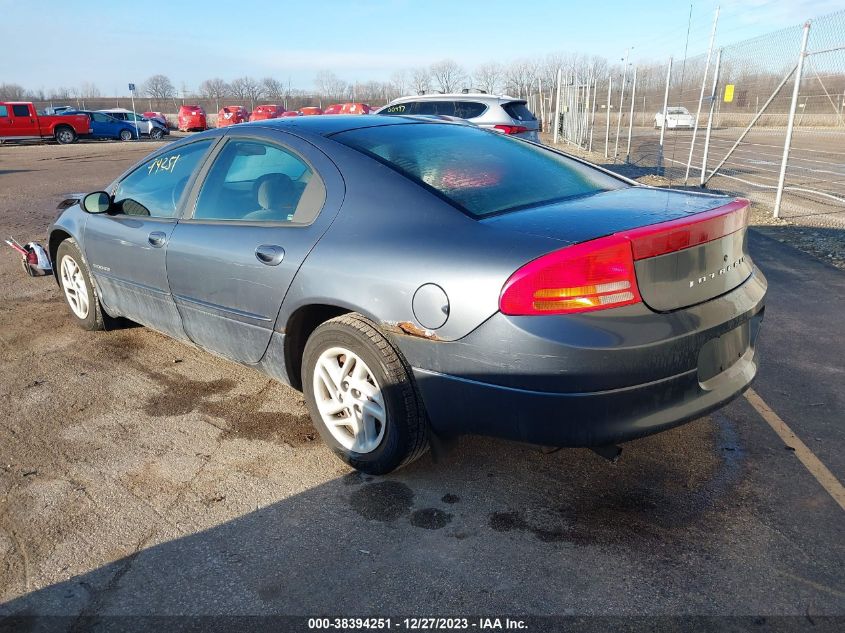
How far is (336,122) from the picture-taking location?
11.5ft

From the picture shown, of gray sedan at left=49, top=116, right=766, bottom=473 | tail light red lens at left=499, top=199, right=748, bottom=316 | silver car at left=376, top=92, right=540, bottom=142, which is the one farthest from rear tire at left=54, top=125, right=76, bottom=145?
tail light red lens at left=499, top=199, right=748, bottom=316

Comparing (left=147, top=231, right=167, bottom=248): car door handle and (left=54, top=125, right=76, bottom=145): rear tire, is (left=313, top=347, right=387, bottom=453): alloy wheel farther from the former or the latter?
(left=54, top=125, right=76, bottom=145): rear tire

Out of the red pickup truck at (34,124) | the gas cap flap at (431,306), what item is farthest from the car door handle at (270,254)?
the red pickup truck at (34,124)

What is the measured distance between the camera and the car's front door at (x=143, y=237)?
3.82 m

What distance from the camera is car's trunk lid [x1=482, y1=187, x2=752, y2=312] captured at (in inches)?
94.0

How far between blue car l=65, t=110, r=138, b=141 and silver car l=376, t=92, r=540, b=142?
25.4m

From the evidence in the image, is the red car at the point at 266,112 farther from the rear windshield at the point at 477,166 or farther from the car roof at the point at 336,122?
the rear windshield at the point at 477,166

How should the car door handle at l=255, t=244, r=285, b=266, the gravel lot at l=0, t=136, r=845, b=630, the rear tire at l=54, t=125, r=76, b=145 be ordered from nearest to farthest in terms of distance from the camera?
the gravel lot at l=0, t=136, r=845, b=630 → the car door handle at l=255, t=244, r=285, b=266 → the rear tire at l=54, t=125, r=76, b=145

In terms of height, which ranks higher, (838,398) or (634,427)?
(634,427)

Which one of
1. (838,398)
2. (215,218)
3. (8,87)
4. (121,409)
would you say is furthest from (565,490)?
(8,87)

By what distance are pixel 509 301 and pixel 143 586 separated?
5.29 ft

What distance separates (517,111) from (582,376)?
12.0 m

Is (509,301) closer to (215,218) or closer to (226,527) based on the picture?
(226,527)

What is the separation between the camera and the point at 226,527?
8.66 feet
